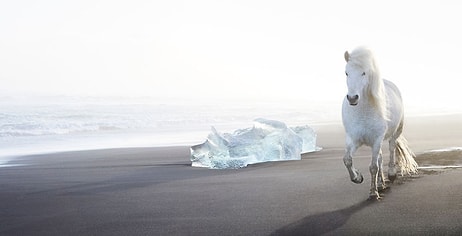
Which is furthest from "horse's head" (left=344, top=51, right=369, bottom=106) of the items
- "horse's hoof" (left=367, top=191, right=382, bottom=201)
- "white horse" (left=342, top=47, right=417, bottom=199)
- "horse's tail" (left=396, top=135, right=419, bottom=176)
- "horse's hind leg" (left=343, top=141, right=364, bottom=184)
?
"horse's tail" (left=396, top=135, right=419, bottom=176)

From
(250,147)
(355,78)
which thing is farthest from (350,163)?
(250,147)

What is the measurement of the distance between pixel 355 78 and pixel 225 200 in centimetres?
208

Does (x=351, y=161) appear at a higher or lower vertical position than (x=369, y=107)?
lower

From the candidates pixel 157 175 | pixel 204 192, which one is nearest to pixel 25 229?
pixel 204 192

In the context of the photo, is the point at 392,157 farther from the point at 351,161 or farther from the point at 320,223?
the point at 320,223

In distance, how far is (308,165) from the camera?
1048cm

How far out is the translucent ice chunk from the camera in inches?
444

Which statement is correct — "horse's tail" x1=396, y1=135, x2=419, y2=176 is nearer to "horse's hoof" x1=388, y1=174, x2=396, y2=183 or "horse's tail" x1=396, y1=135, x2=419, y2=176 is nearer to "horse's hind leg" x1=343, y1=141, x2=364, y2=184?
"horse's hoof" x1=388, y1=174, x2=396, y2=183

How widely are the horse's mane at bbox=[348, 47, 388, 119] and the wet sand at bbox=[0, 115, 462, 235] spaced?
1099mm

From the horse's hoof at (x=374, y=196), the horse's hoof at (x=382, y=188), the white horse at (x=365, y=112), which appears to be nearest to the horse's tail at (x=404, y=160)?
the white horse at (x=365, y=112)

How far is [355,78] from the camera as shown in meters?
6.66

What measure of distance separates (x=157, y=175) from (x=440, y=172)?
447 cm

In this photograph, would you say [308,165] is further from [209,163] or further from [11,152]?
[11,152]

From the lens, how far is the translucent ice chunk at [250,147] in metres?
11.3
